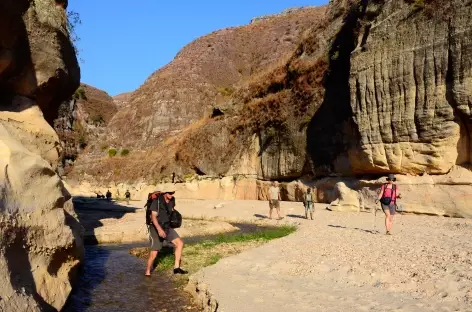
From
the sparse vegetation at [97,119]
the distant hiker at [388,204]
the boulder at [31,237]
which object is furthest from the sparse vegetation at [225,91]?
the boulder at [31,237]

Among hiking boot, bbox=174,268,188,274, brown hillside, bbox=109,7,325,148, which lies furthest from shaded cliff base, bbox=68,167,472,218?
brown hillside, bbox=109,7,325,148

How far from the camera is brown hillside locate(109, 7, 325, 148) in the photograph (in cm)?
6469

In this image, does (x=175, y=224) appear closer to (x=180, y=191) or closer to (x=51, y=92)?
(x=51, y=92)

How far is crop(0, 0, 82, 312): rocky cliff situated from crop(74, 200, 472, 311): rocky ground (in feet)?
8.01

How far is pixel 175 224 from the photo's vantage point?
336 inches

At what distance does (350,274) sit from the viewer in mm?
7242

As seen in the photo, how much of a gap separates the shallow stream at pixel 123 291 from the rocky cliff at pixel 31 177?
0.50 metres

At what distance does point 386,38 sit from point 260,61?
190 feet

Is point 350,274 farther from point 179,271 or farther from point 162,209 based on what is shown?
point 162,209

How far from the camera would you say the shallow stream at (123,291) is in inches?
268

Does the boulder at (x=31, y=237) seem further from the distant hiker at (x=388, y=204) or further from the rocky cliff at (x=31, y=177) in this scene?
the distant hiker at (x=388, y=204)

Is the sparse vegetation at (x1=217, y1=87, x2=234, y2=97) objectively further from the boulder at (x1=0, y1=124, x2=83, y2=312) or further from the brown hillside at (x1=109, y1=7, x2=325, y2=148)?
the boulder at (x1=0, y1=124, x2=83, y2=312)

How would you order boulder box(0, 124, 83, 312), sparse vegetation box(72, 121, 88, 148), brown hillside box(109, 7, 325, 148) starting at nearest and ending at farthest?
boulder box(0, 124, 83, 312) → brown hillside box(109, 7, 325, 148) → sparse vegetation box(72, 121, 88, 148)

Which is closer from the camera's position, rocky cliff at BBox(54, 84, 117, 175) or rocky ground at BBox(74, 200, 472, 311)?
rocky ground at BBox(74, 200, 472, 311)
